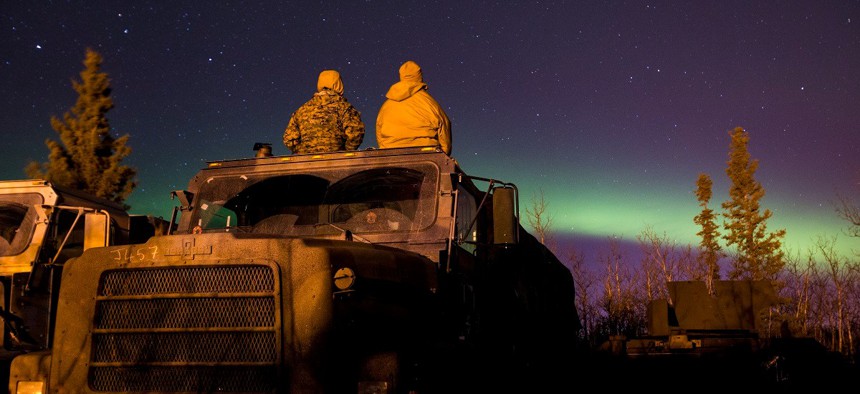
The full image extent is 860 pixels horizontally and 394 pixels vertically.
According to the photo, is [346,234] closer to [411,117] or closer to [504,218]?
[504,218]

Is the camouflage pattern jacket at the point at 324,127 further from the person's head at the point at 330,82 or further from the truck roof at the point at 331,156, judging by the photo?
the truck roof at the point at 331,156

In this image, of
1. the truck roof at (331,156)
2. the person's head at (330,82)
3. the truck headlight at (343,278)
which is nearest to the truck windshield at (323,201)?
the truck roof at (331,156)

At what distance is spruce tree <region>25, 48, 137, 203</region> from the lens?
14.9m

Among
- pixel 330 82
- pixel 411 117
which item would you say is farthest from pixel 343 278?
pixel 330 82

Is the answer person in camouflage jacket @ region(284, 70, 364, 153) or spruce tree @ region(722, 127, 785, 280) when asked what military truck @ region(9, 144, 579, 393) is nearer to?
person in camouflage jacket @ region(284, 70, 364, 153)

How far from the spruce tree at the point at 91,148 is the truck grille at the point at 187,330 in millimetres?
10860

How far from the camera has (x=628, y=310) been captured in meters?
33.1

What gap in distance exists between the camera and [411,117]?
28.0ft

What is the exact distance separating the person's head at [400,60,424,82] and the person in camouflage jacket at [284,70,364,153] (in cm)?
75

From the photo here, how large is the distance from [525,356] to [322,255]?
15.7 ft

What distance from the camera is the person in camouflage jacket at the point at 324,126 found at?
8742 mm

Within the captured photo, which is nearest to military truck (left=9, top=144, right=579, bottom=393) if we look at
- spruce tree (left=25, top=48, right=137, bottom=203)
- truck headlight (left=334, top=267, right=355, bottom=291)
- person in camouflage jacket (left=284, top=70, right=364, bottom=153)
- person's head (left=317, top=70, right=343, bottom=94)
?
truck headlight (left=334, top=267, right=355, bottom=291)

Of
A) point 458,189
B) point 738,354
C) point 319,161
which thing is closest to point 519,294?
point 458,189

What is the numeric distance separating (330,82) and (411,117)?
1.50 m
